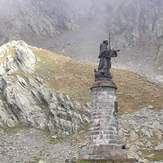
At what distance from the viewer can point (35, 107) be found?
139 ft

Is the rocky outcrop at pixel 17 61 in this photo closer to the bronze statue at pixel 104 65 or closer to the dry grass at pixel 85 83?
the dry grass at pixel 85 83

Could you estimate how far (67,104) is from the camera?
42.6 m

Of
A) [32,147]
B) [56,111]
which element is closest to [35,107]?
[56,111]

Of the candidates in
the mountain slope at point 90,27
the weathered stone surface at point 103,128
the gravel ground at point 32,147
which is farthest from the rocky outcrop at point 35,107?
the mountain slope at point 90,27

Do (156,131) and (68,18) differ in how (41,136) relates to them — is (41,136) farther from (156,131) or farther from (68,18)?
(68,18)

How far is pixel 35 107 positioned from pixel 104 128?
28790 millimetres

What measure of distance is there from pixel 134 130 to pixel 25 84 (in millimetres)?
22011

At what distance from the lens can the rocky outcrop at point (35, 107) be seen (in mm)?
38562

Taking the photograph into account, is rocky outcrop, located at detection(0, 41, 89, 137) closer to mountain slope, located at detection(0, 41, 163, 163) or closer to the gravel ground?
mountain slope, located at detection(0, 41, 163, 163)

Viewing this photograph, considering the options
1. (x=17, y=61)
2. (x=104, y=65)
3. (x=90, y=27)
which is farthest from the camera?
(x=90, y=27)

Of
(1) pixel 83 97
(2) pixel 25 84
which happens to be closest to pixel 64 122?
(1) pixel 83 97

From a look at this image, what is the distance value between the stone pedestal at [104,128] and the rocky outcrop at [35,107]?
21545mm

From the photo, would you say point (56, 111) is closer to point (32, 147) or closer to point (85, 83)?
point (32, 147)

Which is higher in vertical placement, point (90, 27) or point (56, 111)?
point (90, 27)
